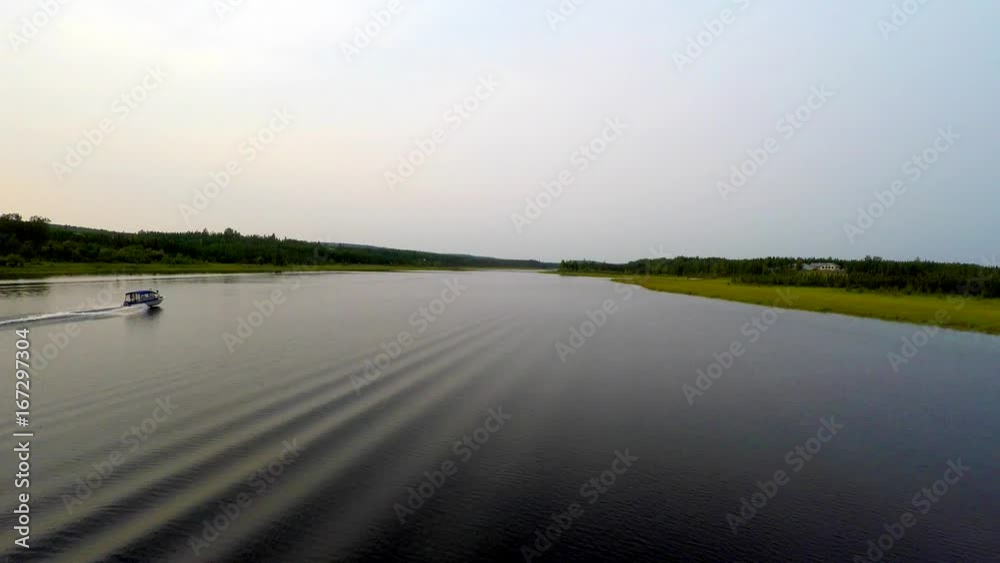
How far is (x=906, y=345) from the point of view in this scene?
2123 centimetres

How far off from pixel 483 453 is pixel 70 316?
874 inches

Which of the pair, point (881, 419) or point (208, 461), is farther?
point (881, 419)

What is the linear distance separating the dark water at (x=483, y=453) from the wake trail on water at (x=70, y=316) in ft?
7.07

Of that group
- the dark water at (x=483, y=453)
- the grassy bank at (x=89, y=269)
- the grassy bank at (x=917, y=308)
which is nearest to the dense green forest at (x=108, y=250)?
the grassy bank at (x=89, y=269)

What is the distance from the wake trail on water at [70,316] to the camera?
65.1ft

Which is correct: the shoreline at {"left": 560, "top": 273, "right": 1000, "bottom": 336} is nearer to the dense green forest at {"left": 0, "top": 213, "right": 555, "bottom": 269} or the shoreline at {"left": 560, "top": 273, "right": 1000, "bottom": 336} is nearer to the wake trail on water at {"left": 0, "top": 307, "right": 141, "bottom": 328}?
the wake trail on water at {"left": 0, "top": 307, "right": 141, "bottom": 328}

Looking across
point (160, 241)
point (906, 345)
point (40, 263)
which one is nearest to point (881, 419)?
point (906, 345)

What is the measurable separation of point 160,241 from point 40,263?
34.8 metres

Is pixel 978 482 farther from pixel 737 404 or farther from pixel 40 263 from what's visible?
pixel 40 263

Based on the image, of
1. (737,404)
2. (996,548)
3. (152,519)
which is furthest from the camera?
(737,404)

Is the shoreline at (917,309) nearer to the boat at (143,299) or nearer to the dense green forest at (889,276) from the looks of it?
the dense green forest at (889,276)

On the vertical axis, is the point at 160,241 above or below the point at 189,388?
above

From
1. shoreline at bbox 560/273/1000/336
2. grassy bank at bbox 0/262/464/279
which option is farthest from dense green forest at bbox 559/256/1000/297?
grassy bank at bbox 0/262/464/279

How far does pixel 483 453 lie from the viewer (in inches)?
332
